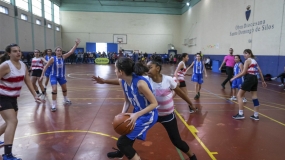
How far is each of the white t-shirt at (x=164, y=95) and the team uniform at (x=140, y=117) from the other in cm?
28

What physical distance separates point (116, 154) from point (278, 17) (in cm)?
1289

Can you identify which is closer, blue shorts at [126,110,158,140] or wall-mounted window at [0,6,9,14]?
blue shorts at [126,110,158,140]

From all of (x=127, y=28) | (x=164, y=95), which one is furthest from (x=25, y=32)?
(x=164, y=95)

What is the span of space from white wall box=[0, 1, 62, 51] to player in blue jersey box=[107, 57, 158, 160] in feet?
61.3

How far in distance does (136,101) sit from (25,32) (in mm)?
22105

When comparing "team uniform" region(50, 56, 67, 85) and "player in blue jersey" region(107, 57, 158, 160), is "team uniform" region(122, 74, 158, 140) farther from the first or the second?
"team uniform" region(50, 56, 67, 85)

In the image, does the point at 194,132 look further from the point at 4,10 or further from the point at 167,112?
the point at 4,10

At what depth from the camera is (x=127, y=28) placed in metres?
30.6

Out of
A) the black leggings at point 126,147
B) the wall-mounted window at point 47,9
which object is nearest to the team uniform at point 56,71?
the black leggings at point 126,147

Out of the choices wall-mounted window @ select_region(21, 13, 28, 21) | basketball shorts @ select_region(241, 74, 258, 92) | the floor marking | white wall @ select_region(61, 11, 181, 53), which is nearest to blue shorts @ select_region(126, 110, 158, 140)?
the floor marking

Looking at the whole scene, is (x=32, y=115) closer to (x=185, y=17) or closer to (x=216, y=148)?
(x=216, y=148)

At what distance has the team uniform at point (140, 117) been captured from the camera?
89.9 inches

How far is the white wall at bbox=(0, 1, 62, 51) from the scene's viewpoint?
17.2 meters

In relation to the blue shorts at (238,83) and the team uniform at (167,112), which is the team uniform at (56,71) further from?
the blue shorts at (238,83)
